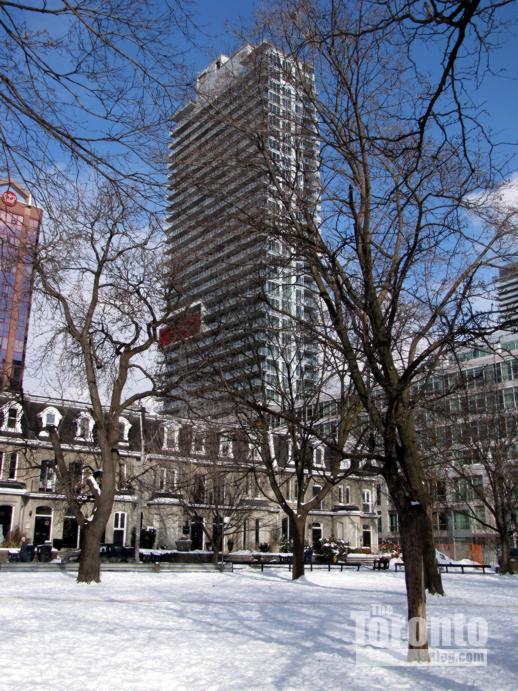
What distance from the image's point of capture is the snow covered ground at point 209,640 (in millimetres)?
6816

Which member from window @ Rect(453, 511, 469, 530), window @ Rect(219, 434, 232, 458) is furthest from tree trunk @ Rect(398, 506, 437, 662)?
window @ Rect(453, 511, 469, 530)

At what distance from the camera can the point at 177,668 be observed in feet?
23.9

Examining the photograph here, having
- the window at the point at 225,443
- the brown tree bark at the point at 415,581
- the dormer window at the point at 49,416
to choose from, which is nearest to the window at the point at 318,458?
the dormer window at the point at 49,416

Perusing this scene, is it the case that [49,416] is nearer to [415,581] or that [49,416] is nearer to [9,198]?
[415,581]

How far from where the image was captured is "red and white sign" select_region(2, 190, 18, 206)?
648 cm

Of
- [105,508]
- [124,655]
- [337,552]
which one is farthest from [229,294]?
[337,552]

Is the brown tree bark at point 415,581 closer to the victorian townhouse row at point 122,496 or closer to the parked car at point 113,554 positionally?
the parked car at point 113,554

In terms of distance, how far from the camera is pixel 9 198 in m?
6.71

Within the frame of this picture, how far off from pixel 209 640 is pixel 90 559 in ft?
31.9

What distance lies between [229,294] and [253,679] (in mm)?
7899

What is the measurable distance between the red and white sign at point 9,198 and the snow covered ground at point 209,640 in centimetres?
492

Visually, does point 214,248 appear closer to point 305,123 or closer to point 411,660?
point 305,123

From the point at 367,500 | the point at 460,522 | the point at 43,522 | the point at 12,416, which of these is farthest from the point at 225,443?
the point at 460,522

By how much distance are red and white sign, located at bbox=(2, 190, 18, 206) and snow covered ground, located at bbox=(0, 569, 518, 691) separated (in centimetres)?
492
